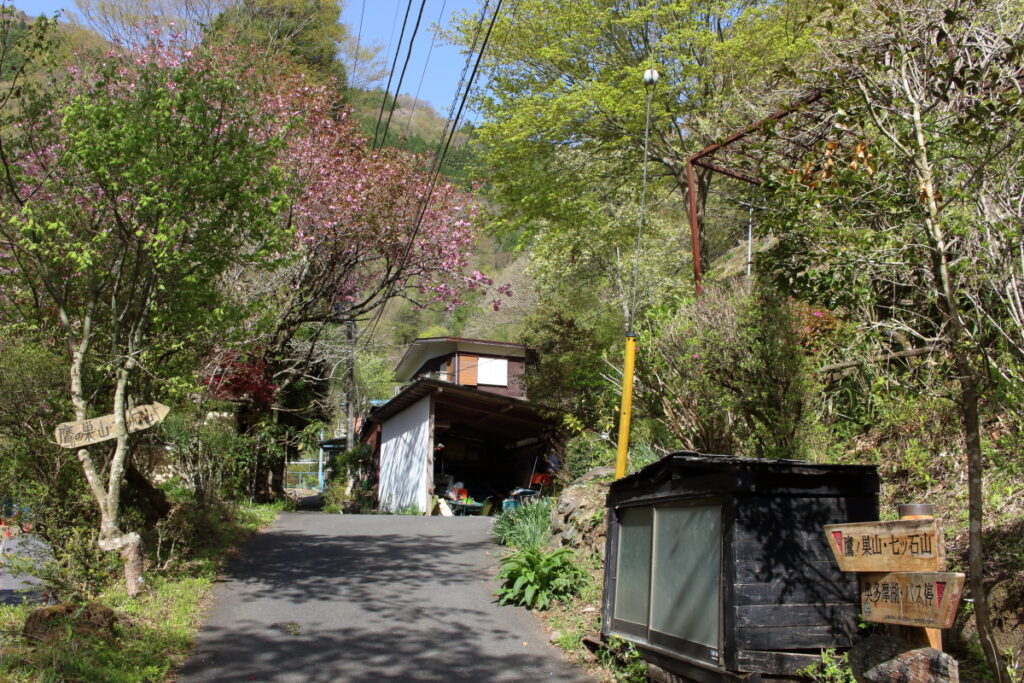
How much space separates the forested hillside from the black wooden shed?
3.18 feet

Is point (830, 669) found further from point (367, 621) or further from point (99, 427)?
point (99, 427)

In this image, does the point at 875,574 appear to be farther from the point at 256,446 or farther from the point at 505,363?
the point at 505,363

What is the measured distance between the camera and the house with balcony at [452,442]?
21.8 metres

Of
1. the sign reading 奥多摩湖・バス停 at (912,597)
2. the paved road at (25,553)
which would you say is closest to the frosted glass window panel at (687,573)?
the sign reading 奥多摩湖・バス停 at (912,597)

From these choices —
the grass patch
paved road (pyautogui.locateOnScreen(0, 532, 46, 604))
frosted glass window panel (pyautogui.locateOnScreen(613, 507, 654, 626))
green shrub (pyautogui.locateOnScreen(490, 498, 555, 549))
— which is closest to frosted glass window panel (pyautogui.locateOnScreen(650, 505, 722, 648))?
frosted glass window panel (pyautogui.locateOnScreen(613, 507, 654, 626))

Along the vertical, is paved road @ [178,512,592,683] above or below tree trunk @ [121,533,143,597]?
below

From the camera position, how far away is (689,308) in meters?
10.7

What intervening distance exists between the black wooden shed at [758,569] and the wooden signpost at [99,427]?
20.4 ft

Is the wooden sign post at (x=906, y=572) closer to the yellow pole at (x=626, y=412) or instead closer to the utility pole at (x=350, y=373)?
the yellow pole at (x=626, y=412)

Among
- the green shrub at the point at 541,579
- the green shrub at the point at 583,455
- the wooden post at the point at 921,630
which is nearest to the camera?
the wooden post at the point at 921,630

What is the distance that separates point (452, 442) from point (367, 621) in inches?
685

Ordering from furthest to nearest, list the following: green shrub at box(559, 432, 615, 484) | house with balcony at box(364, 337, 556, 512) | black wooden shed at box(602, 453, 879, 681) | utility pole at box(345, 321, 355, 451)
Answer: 1. utility pole at box(345, 321, 355, 451)
2. house with balcony at box(364, 337, 556, 512)
3. green shrub at box(559, 432, 615, 484)
4. black wooden shed at box(602, 453, 879, 681)

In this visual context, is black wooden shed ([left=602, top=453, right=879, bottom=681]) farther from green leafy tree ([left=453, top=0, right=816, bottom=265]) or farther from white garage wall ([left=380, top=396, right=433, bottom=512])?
white garage wall ([left=380, top=396, right=433, bottom=512])

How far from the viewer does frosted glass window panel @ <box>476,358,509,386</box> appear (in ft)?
109
